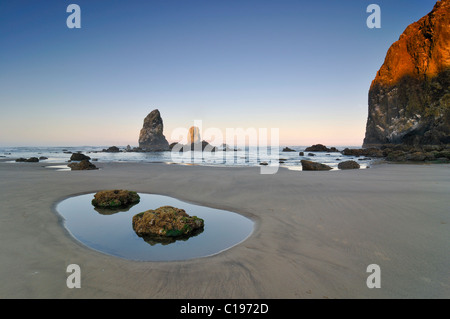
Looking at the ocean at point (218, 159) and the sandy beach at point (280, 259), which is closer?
the sandy beach at point (280, 259)

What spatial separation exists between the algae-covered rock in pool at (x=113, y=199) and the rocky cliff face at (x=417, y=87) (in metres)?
64.9

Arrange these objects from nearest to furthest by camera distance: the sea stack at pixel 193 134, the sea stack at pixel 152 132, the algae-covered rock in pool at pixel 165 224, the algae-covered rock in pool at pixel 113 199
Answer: the algae-covered rock in pool at pixel 165 224 → the algae-covered rock in pool at pixel 113 199 → the sea stack at pixel 152 132 → the sea stack at pixel 193 134

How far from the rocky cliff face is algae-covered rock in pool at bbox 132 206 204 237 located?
212 ft

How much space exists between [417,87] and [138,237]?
73386mm

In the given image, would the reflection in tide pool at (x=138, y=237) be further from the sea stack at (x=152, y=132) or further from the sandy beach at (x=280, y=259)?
the sea stack at (x=152, y=132)

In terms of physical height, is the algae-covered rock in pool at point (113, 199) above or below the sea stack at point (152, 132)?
below

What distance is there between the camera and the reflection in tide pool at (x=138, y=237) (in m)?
3.96

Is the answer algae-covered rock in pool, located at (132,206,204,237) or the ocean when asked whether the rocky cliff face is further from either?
algae-covered rock in pool, located at (132,206,204,237)

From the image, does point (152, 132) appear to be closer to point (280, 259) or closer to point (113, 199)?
point (113, 199)

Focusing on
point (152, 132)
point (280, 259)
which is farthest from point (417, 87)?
point (152, 132)

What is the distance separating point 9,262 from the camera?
335 cm

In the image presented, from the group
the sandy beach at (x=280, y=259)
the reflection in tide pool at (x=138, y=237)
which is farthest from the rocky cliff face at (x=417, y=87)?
the reflection in tide pool at (x=138, y=237)
